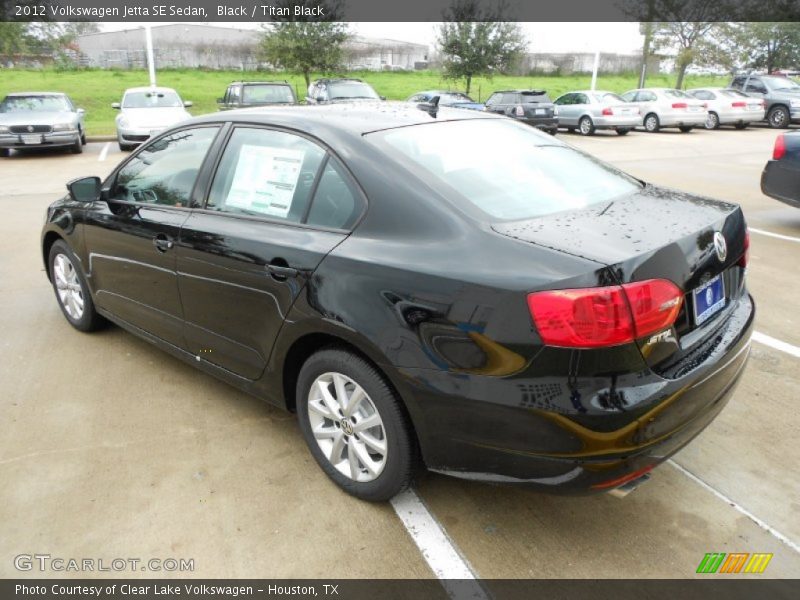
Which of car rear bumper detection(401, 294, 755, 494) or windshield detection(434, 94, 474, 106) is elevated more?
windshield detection(434, 94, 474, 106)

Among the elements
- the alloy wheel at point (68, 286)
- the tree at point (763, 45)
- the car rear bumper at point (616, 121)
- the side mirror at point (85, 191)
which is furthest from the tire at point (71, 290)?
the tree at point (763, 45)

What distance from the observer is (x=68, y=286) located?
180 inches

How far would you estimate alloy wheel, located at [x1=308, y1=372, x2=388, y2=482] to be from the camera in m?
2.58

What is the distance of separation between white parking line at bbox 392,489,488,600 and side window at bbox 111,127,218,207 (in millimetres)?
1933

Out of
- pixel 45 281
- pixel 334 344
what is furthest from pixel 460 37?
pixel 334 344

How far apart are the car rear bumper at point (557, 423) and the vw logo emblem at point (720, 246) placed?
38 cm

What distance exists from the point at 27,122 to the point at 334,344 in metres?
15.1

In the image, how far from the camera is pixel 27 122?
571 inches

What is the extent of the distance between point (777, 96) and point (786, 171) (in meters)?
19.6

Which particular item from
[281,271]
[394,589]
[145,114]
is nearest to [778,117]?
[145,114]

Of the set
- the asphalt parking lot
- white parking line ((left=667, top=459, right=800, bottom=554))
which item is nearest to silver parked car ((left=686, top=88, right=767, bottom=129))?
the asphalt parking lot

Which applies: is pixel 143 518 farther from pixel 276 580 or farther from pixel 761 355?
pixel 761 355

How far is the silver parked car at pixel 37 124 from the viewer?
14.5 m

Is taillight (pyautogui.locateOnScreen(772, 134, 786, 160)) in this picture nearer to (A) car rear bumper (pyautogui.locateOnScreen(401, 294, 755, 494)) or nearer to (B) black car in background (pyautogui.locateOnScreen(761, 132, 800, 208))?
(B) black car in background (pyautogui.locateOnScreen(761, 132, 800, 208))
